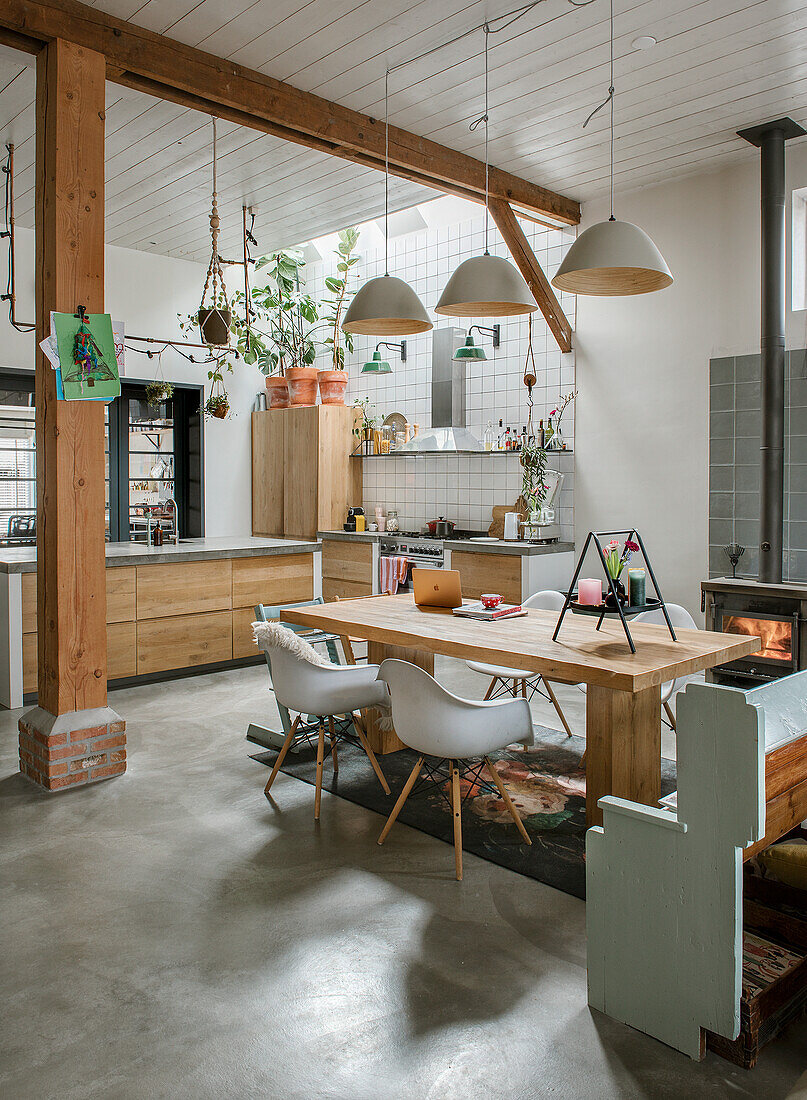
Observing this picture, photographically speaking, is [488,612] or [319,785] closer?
[319,785]

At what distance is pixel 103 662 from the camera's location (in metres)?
3.79

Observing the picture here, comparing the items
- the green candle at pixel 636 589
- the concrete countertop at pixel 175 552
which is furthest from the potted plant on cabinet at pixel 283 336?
the green candle at pixel 636 589

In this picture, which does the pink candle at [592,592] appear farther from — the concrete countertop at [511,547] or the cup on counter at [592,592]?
the concrete countertop at [511,547]

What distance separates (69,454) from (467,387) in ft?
13.3

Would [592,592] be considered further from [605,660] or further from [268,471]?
[268,471]

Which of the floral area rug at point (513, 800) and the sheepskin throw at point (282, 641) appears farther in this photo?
the sheepskin throw at point (282, 641)

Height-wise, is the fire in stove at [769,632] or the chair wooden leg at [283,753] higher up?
the fire in stove at [769,632]

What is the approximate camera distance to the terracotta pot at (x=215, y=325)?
5.68 m

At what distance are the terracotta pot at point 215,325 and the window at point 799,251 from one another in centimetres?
365

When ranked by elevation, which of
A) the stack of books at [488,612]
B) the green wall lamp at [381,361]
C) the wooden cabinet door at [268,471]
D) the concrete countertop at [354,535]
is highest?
the green wall lamp at [381,361]

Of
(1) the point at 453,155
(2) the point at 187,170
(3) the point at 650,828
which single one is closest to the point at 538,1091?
(3) the point at 650,828

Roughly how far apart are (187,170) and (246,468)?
328 centimetres

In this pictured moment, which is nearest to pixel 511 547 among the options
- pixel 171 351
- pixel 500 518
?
pixel 500 518

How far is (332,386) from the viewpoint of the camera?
7.60 meters
